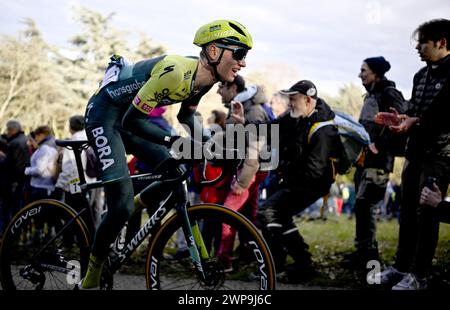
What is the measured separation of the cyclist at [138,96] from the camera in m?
3.21

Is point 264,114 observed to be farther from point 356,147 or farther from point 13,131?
point 13,131

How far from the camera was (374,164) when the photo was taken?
565 centimetres

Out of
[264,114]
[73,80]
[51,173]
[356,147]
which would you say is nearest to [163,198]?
[356,147]

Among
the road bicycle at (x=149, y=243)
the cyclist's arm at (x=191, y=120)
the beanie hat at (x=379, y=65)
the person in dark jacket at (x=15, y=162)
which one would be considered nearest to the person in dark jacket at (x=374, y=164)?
the beanie hat at (x=379, y=65)

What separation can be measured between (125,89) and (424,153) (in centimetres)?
282

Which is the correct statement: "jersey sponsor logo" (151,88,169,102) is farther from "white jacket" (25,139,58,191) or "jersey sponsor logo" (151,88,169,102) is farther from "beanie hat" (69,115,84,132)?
"white jacket" (25,139,58,191)

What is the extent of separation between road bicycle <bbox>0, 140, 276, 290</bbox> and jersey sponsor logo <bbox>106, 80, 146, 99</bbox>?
492 mm

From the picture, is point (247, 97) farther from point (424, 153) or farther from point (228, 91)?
point (424, 153)

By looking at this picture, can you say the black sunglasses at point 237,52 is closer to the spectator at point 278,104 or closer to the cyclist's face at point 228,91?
the cyclist's face at point 228,91

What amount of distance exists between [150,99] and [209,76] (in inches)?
20.5

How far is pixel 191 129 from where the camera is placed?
3719 mm

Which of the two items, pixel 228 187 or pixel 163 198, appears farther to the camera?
Answer: pixel 228 187

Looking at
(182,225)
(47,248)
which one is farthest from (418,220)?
→ (47,248)

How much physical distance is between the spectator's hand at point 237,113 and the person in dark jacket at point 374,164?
5.29 ft
